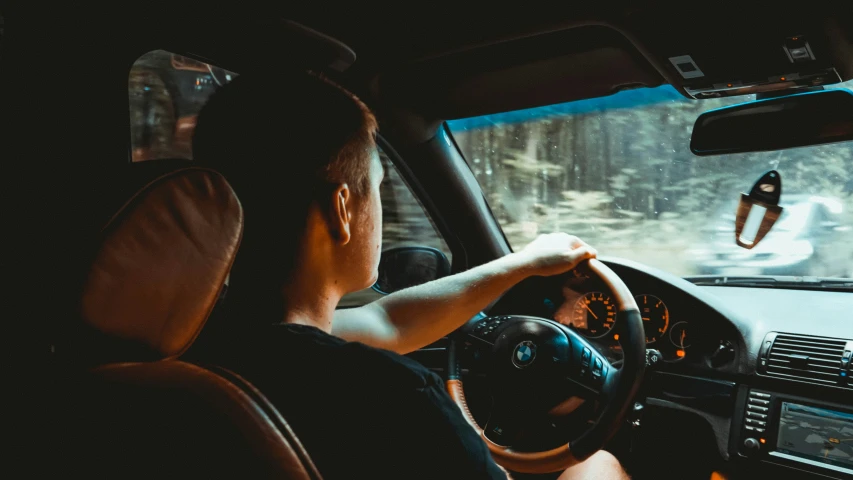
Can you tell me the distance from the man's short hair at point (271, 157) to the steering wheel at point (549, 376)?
1.01 meters

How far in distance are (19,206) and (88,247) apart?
3.92 ft

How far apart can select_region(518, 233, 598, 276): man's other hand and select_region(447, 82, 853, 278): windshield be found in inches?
42.3

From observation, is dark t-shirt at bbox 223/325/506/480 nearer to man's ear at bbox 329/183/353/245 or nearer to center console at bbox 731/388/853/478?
man's ear at bbox 329/183/353/245

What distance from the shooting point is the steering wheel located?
229 cm

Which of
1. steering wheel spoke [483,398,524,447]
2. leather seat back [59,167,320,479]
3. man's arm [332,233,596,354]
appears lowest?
steering wheel spoke [483,398,524,447]

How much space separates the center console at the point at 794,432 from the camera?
8.05 feet

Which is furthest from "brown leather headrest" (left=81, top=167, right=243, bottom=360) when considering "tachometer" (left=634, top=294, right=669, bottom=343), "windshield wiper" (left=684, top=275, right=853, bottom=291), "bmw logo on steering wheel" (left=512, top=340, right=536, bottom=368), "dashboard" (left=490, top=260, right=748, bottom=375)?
"windshield wiper" (left=684, top=275, right=853, bottom=291)

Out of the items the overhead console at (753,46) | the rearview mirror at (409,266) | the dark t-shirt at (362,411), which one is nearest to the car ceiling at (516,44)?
the overhead console at (753,46)

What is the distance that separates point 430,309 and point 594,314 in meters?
0.82

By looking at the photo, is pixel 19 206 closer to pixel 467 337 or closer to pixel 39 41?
pixel 39 41

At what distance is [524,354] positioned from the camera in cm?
261

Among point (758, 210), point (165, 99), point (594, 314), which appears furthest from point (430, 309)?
point (758, 210)

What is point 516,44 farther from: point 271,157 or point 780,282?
point 271,157

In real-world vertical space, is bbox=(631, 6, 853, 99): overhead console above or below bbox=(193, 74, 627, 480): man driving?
above
